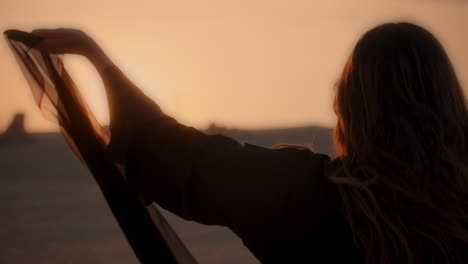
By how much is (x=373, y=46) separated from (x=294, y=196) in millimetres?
477

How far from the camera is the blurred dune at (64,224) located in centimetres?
797

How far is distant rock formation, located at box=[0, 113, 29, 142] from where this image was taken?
19.7 meters

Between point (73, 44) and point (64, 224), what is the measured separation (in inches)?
326

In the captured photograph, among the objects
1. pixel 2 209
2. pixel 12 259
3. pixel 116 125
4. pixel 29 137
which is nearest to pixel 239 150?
pixel 116 125

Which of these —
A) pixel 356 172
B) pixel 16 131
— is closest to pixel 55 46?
pixel 356 172

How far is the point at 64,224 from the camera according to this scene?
32.8 ft

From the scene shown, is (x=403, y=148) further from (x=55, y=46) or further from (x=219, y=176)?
(x=55, y=46)

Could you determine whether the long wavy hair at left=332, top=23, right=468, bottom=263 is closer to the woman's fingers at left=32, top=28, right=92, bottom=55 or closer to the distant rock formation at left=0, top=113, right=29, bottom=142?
the woman's fingers at left=32, top=28, right=92, bottom=55

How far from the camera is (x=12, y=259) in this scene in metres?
7.59

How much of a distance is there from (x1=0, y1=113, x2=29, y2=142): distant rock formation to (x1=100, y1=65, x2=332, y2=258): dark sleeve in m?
18.6

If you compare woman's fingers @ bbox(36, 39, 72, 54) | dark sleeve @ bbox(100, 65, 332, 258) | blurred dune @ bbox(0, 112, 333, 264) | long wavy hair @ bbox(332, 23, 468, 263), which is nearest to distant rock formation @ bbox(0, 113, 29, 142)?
blurred dune @ bbox(0, 112, 333, 264)

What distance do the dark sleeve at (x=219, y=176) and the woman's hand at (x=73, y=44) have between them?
0.26 m

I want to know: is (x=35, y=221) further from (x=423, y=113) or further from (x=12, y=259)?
(x=423, y=113)

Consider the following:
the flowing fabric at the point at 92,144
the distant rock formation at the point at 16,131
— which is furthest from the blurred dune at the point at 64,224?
the distant rock formation at the point at 16,131
